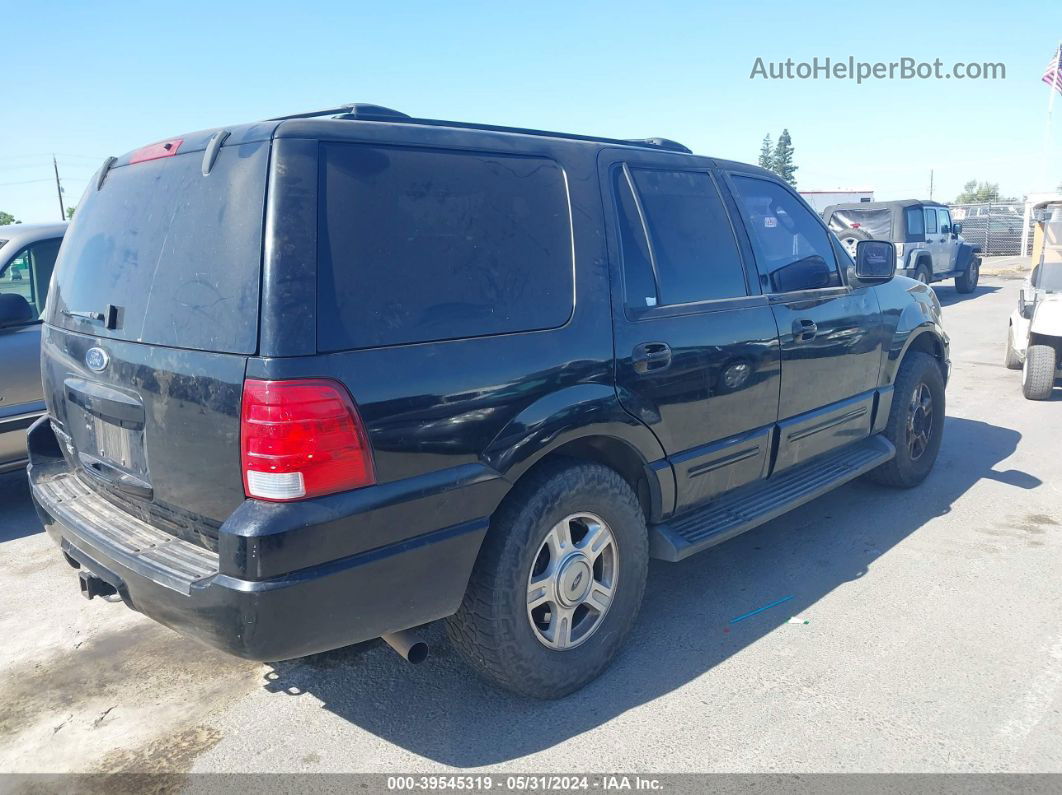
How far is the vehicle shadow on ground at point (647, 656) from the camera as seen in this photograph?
286 centimetres

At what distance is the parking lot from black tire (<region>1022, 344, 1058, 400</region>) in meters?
3.88

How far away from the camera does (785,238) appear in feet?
13.8

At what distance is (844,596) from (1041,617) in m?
0.83

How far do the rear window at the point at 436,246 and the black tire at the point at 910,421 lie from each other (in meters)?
2.98

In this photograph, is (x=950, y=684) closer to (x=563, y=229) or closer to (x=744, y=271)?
(x=744, y=271)

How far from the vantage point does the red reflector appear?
2809 millimetres

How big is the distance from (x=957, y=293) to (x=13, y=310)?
814 inches

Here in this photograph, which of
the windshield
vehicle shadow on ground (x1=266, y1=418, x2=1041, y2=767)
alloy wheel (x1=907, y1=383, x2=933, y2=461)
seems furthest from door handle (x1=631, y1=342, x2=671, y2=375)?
the windshield

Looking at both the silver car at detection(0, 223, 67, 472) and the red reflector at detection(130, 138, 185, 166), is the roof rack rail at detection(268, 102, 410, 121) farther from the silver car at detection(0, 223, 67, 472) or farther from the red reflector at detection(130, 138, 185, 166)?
the silver car at detection(0, 223, 67, 472)

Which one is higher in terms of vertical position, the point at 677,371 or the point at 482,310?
the point at 482,310

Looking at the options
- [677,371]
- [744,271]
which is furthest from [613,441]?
[744,271]

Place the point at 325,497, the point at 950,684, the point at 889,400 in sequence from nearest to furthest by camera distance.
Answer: the point at 325,497, the point at 950,684, the point at 889,400

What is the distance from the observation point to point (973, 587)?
153 inches

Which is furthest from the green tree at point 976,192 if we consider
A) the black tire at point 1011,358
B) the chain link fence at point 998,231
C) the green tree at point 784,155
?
the black tire at point 1011,358
